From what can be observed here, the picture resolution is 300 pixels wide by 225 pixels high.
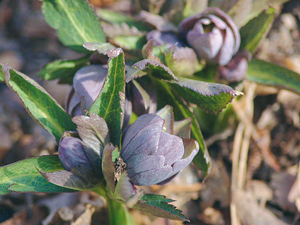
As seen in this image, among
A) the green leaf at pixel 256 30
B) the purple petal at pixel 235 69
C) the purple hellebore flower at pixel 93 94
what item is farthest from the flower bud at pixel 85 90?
the green leaf at pixel 256 30

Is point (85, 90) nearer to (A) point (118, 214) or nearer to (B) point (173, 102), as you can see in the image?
(B) point (173, 102)

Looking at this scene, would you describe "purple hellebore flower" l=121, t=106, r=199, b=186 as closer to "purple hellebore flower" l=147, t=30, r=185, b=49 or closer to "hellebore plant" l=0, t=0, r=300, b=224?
"hellebore plant" l=0, t=0, r=300, b=224

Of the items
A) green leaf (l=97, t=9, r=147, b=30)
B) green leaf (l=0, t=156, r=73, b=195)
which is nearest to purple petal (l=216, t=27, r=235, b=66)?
green leaf (l=97, t=9, r=147, b=30)

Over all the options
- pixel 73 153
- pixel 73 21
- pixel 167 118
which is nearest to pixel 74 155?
pixel 73 153

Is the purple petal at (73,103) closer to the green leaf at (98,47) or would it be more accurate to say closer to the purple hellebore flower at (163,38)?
the green leaf at (98,47)

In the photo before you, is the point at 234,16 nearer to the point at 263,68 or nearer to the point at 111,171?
the point at 263,68

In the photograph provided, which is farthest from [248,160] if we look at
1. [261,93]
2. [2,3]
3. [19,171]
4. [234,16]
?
[2,3]
